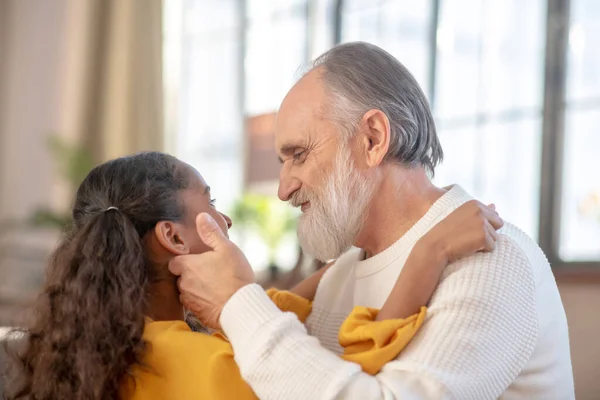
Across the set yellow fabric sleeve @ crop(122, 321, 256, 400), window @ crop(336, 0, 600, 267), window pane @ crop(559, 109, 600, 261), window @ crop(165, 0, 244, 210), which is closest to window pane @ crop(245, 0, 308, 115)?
window @ crop(165, 0, 244, 210)

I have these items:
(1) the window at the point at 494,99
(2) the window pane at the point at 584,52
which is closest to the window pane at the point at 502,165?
(1) the window at the point at 494,99

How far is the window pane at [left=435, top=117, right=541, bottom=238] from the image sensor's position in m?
4.37

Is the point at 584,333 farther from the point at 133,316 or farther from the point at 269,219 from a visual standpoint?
the point at 269,219

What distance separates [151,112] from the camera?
7027 mm

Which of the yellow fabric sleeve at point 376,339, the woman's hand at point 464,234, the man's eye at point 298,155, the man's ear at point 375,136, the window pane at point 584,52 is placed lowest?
the yellow fabric sleeve at point 376,339

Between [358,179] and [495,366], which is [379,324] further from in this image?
[358,179]

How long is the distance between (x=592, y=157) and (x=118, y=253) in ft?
Result: 9.81

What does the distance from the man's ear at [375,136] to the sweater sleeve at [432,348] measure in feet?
1.44

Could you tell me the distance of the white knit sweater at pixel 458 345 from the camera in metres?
1.54

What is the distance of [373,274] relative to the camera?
2.11 meters

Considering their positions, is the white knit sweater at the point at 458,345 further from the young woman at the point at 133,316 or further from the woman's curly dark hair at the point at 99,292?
the woman's curly dark hair at the point at 99,292

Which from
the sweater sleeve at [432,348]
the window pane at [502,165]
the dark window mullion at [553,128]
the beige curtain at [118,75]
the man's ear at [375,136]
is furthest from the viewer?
the beige curtain at [118,75]

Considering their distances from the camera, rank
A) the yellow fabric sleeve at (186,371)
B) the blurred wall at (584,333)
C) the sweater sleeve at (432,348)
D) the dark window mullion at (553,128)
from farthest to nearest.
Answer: the dark window mullion at (553,128) → the blurred wall at (584,333) → the yellow fabric sleeve at (186,371) → the sweater sleeve at (432,348)

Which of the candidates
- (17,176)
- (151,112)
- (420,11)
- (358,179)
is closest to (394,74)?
(358,179)
